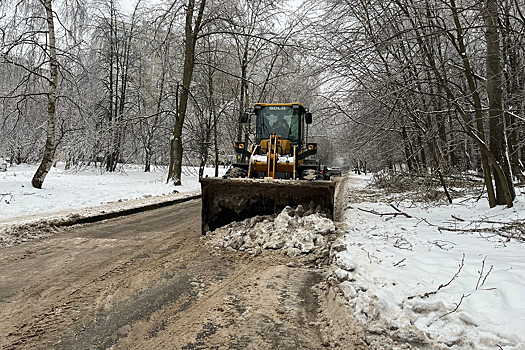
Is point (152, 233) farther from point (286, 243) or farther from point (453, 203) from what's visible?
point (453, 203)

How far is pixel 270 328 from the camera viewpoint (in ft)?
8.75

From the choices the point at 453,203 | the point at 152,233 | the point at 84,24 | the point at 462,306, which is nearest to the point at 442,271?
the point at 462,306

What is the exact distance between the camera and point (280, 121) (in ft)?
31.6

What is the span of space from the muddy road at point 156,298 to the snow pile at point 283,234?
0.71 ft

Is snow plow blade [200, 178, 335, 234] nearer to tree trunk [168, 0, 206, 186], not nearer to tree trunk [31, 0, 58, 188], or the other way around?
tree trunk [31, 0, 58, 188]

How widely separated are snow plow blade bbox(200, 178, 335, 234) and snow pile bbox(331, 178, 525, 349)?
0.92 metres

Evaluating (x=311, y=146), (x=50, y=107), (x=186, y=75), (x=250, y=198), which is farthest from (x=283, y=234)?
(x=186, y=75)

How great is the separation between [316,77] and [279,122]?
284 cm

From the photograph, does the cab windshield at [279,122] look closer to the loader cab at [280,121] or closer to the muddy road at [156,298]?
the loader cab at [280,121]

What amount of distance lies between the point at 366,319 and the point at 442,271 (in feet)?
3.59

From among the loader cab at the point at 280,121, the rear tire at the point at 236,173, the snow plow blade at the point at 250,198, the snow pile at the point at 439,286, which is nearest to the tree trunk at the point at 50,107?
the rear tire at the point at 236,173

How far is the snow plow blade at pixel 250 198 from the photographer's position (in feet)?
18.1

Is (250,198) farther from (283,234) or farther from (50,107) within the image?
(50,107)

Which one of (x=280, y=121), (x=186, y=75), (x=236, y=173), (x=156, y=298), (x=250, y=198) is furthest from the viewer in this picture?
(x=186, y=75)
